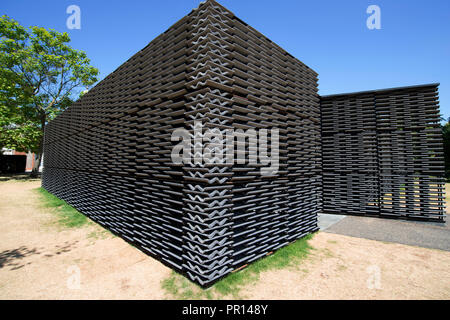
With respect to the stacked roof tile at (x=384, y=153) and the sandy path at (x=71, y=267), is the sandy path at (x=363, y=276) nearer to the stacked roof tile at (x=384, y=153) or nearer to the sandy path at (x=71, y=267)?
the sandy path at (x=71, y=267)

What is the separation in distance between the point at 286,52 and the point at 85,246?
7738 mm

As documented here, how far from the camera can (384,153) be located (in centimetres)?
862

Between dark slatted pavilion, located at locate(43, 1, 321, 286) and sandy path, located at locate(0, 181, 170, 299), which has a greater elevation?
dark slatted pavilion, located at locate(43, 1, 321, 286)

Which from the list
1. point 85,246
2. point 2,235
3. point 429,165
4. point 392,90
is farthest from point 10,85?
point 429,165

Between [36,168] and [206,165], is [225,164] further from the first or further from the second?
[36,168]

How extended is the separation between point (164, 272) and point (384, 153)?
938 centimetres

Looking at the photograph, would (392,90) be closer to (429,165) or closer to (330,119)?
(330,119)

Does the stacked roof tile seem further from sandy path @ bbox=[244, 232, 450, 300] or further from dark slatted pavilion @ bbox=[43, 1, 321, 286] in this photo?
sandy path @ bbox=[244, 232, 450, 300]

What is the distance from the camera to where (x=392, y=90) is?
8469 mm
